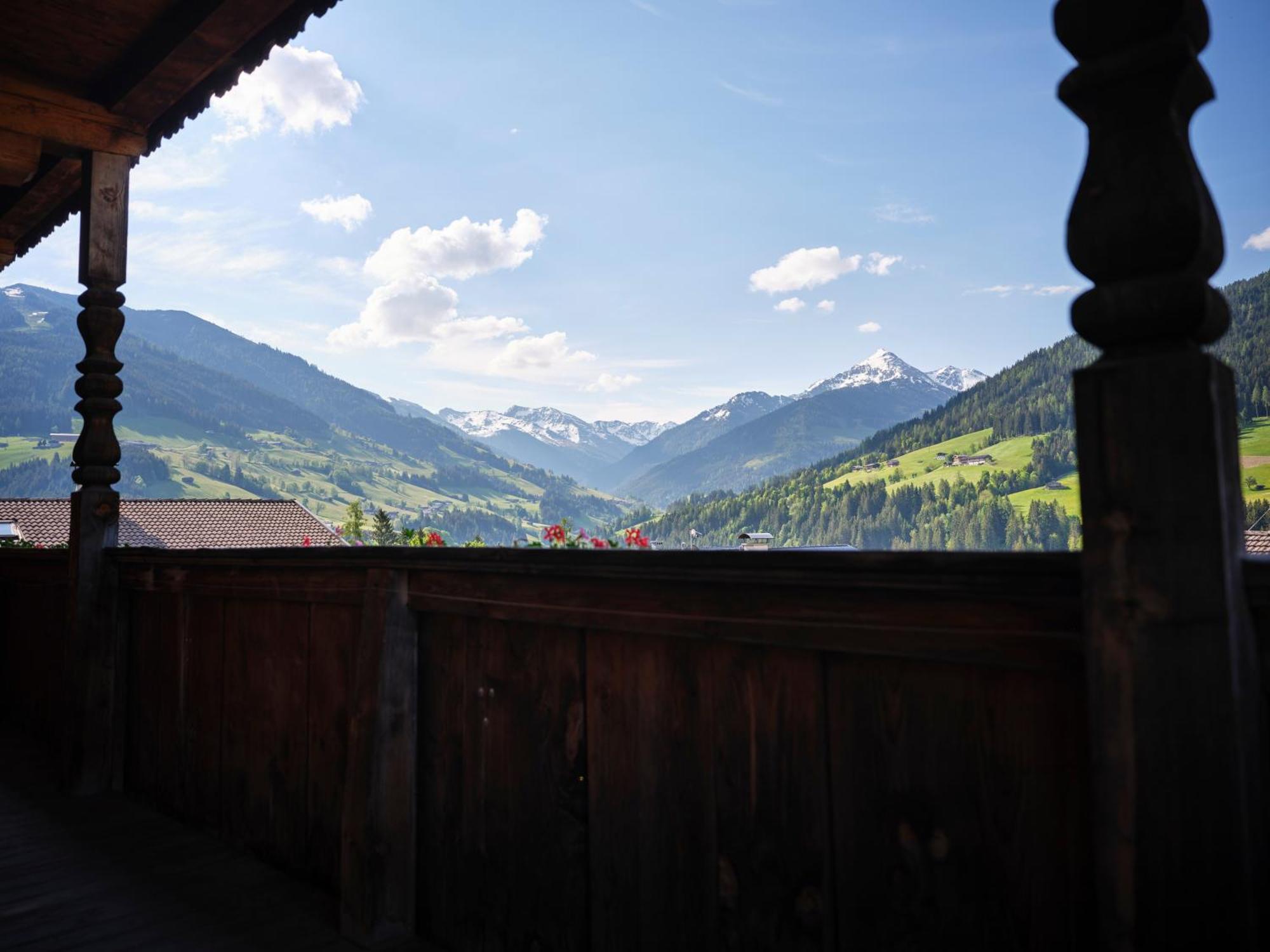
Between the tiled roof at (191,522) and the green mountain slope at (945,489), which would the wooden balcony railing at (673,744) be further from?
the green mountain slope at (945,489)

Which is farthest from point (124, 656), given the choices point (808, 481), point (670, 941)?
point (808, 481)

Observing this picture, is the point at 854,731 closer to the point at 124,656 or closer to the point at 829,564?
the point at 829,564

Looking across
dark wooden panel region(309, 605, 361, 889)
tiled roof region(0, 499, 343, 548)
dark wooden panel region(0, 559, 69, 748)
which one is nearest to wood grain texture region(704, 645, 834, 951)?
dark wooden panel region(309, 605, 361, 889)

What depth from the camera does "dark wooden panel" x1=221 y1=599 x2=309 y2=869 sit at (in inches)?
85.0

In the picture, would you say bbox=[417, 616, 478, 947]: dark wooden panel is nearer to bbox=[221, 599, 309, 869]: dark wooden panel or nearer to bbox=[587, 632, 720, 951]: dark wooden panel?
bbox=[587, 632, 720, 951]: dark wooden panel

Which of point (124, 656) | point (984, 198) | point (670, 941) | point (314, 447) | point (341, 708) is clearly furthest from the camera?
point (984, 198)

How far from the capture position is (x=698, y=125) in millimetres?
181125

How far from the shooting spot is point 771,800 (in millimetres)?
1153

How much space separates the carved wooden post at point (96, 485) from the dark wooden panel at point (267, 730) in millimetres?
1020

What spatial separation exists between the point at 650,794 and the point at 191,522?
42.6 m

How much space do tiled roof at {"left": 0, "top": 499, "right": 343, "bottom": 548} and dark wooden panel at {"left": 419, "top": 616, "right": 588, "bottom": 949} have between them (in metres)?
34.9

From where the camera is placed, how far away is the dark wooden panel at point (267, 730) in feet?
7.08

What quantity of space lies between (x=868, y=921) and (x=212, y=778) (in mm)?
2214

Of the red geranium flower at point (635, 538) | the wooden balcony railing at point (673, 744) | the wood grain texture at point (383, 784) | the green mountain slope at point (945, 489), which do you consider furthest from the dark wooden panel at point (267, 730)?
the green mountain slope at point (945, 489)
